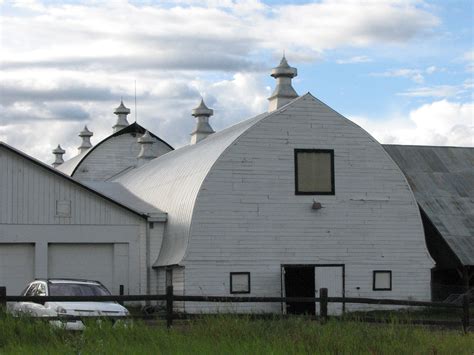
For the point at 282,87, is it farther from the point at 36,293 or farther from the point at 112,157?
the point at 112,157

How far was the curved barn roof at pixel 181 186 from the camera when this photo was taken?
113 ft

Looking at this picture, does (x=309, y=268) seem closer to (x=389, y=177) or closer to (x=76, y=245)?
(x=389, y=177)

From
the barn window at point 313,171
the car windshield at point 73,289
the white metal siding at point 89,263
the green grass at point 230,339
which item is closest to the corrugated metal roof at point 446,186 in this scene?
the barn window at point 313,171

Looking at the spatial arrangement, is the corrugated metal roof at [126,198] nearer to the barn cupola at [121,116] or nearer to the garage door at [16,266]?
the garage door at [16,266]

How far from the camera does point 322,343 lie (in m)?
15.2

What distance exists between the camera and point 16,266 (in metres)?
34.5

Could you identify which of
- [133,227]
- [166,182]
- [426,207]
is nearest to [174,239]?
[133,227]

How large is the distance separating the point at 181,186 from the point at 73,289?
11459 millimetres

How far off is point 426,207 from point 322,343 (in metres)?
24.0

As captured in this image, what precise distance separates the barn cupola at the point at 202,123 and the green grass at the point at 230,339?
29189 mm

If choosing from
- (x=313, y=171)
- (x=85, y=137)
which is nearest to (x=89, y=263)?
(x=313, y=171)

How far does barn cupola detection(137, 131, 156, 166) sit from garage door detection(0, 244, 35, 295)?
20913mm

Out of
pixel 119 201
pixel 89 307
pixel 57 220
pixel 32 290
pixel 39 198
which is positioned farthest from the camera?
pixel 119 201

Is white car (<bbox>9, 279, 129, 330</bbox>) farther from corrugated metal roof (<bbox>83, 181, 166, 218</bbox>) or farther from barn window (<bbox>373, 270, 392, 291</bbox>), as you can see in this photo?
barn window (<bbox>373, 270, 392, 291</bbox>)
